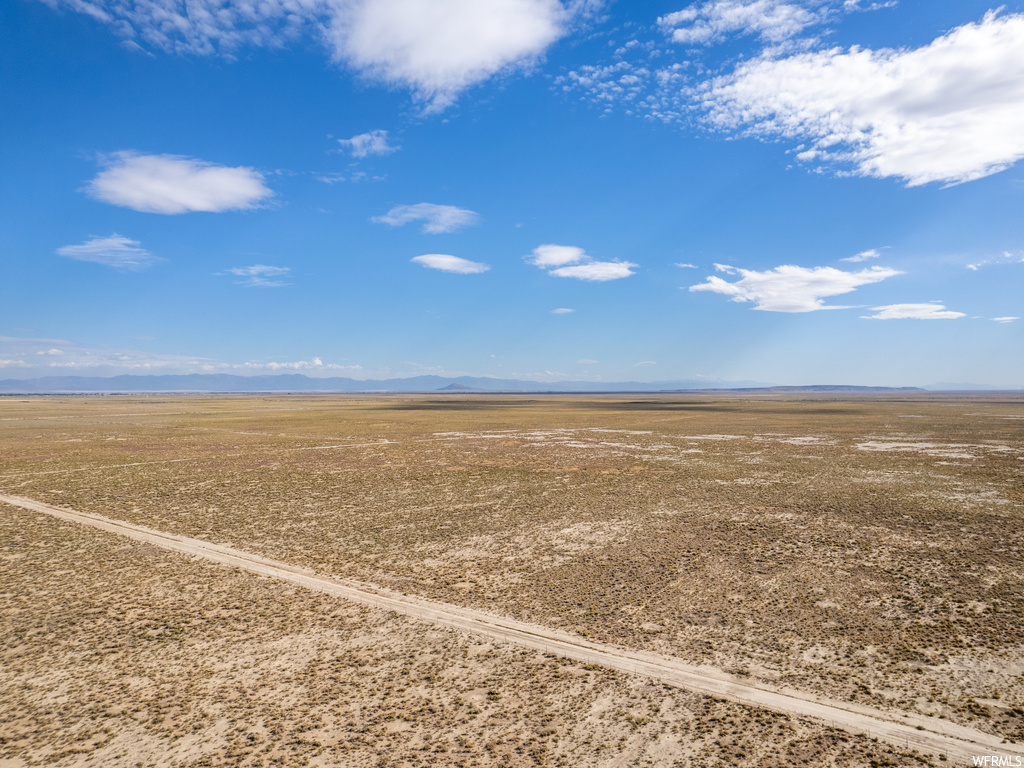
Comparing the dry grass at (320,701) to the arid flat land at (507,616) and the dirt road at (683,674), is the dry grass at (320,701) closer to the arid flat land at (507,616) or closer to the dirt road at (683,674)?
the arid flat land at (507,616)

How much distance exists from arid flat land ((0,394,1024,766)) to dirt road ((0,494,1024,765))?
0.24 m

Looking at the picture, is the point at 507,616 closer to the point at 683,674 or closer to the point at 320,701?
the point at 683,674

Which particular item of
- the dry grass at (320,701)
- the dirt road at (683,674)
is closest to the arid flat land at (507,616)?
the dry grass at (320,701)

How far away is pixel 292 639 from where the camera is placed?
9438 millimetres

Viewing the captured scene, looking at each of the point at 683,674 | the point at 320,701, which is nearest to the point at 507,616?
the point at 683,674

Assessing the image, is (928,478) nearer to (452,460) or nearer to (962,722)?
(962,722)

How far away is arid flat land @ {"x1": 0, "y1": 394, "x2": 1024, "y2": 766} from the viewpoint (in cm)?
682

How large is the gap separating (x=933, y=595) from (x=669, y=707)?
837 cm

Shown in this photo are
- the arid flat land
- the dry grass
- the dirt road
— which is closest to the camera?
the dry grass

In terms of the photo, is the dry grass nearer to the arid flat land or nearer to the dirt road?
the arid flat land

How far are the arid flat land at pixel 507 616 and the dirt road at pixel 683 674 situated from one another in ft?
0.80

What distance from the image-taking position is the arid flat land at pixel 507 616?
682 cm

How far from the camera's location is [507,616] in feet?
34.0

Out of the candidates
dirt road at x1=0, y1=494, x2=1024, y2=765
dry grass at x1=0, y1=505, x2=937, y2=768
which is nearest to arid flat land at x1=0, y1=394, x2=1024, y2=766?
dry grass at x1=0, y1=505, x2=937, y2=768
